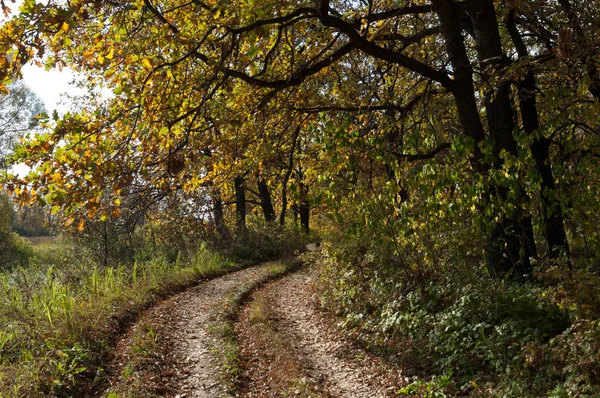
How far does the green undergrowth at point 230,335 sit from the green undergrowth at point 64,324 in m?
1.72

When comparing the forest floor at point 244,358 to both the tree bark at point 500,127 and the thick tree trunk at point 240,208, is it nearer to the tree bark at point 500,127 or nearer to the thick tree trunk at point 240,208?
the tree bark at point 500,127

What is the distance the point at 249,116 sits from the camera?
793 cm

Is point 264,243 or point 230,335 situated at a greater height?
point 264,243

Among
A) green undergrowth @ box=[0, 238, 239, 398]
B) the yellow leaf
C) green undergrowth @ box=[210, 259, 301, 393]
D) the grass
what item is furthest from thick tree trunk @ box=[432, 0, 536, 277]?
green undergrowth @ box=[0, 238, 239, 398]

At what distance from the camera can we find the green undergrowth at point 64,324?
22.0 ft

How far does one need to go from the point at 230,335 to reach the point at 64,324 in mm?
2868

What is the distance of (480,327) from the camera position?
21.7 feet

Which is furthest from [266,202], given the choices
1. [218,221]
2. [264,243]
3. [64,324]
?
[64,324]

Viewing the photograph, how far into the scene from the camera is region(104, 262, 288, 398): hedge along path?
6969 mm

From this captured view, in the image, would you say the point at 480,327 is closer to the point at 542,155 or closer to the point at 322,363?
the point at 322,363

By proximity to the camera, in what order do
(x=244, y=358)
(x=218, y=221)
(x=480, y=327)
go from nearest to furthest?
1. (x=480, y=327)
2. (x=244, y=358)
3. (x=218, y=221)

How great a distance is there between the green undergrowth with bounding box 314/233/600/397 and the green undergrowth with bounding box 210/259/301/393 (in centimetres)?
220

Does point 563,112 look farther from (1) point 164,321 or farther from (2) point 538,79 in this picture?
(1) point 164,321

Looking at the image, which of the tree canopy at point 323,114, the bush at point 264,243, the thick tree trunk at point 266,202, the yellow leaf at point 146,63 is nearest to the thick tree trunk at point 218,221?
the bush at point 264,243
